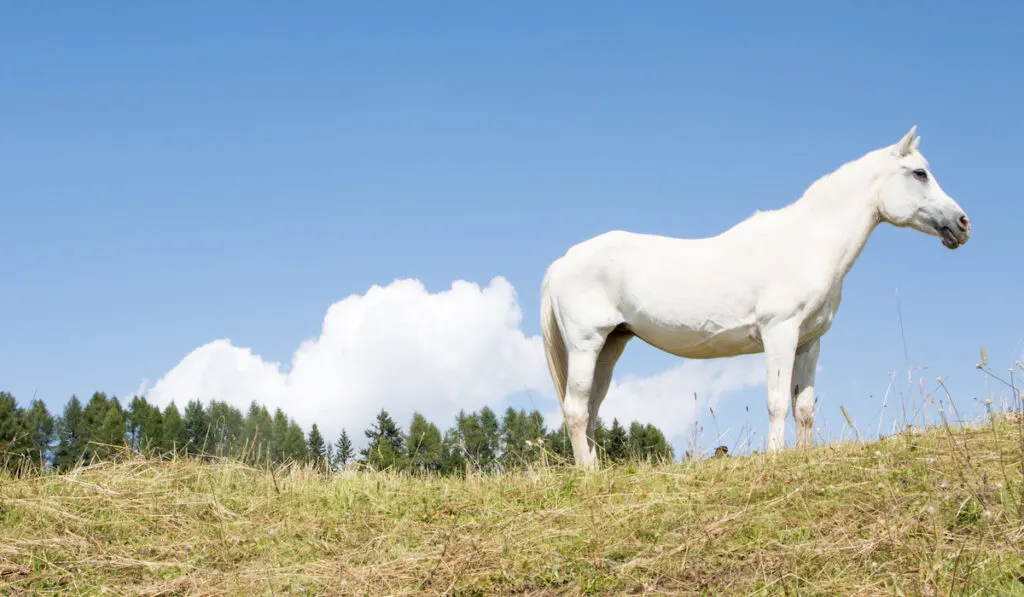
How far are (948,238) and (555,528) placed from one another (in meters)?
6.12

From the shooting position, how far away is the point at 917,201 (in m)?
9.55

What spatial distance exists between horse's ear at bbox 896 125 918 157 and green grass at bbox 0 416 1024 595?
3.17 meters

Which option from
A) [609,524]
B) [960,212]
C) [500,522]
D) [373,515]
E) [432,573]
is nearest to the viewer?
[432,573]

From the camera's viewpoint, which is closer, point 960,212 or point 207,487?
point 207,487

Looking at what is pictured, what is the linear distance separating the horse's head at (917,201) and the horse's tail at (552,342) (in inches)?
159

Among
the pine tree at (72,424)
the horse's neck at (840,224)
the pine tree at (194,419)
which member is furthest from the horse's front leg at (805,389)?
the pine tree at (72,424)

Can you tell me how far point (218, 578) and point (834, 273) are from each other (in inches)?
279

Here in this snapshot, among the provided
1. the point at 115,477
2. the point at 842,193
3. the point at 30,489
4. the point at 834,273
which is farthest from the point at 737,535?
the point at 30,489

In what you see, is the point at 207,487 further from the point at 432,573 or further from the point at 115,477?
the point at 432,573

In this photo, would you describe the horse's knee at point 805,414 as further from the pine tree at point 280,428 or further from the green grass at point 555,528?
the pine tree at point 280,428

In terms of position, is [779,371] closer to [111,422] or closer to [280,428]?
[111,422]

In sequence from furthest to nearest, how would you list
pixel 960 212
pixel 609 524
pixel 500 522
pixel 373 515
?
pixel 960 212
pixel 373 515
pixel 500 522
pixel 609 524

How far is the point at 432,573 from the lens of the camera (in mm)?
5621

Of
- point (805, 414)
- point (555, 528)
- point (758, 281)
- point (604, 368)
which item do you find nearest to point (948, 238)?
point (758, 281)
